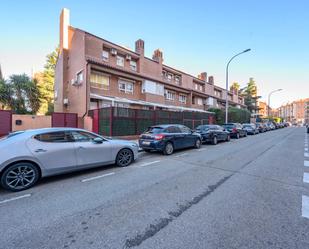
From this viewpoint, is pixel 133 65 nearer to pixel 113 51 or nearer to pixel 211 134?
pixel 113 51

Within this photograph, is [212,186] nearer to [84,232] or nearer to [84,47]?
[84,232]

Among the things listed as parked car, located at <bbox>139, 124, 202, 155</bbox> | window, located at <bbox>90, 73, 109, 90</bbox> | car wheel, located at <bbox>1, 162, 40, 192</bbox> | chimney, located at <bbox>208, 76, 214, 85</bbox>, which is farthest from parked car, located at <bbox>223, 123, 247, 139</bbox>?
chimney, located at <bbox>208, 76, 214, 85</bbox>

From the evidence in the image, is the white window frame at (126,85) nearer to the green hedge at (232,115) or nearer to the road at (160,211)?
the road at (160,211)

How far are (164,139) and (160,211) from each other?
555cm

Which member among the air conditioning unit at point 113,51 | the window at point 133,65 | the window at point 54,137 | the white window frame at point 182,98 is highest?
the air conditioning unit at point 113,51

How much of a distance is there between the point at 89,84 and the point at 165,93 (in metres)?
12.4

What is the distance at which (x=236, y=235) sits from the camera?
2670 millimetres

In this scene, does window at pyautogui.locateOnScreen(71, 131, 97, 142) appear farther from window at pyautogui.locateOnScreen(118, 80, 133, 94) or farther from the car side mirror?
window at pyautogui.locateOnScreen(118, 80, 133, 94)

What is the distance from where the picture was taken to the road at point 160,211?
2.57 m

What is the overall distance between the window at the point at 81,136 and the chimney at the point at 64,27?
1929 centimetres

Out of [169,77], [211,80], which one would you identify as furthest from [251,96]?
[169,77]

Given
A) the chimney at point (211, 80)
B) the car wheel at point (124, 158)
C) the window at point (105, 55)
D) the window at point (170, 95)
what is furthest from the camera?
the chimney at point (211, 80)

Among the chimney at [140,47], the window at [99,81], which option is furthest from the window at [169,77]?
the window at [99,81]

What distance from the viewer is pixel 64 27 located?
2056cm
